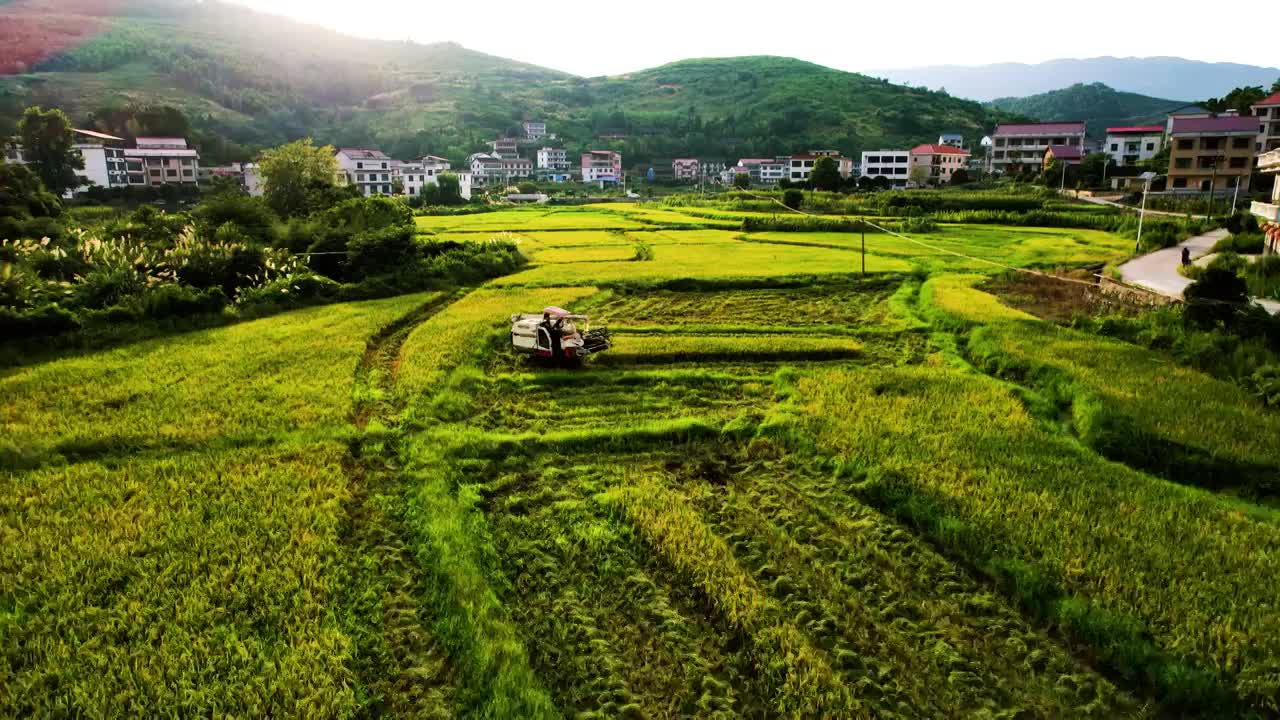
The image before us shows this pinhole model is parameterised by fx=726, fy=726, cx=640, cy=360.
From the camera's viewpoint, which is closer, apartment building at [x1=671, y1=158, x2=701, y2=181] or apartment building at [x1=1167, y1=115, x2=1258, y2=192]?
apartment building at [x1=1167, y1=115, x2=1258, y2=192]

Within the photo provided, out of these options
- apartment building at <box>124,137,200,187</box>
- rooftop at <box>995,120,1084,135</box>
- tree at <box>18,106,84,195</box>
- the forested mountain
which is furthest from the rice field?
the forested mountain

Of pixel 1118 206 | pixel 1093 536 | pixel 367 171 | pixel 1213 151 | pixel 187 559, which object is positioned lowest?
pixel 187 559

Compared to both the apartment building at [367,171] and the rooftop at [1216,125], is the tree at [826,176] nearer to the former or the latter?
the rooftop at [1216,125]

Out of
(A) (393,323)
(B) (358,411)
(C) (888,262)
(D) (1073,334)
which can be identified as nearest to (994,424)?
(D) (1073,334)

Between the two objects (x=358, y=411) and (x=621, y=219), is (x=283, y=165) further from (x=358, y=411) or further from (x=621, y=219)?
(x=358, y=411)

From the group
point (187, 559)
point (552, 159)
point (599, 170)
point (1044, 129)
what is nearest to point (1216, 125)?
point (1044, 129)

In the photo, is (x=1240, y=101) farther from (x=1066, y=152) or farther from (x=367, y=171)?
(x=367, y=171)

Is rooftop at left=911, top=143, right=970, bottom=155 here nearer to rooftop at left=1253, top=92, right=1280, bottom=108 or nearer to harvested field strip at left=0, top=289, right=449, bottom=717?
rooftop at left=1253, top=92, right=1280, bottom=108
